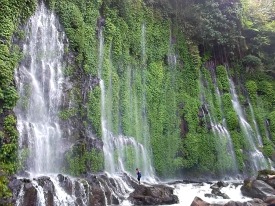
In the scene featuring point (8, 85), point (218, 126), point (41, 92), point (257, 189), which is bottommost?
point (257, 189)

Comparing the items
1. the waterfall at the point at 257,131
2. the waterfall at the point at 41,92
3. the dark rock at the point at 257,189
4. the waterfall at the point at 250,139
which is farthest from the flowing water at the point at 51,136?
the waterfall at the point at 257,131

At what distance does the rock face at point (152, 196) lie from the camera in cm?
1652

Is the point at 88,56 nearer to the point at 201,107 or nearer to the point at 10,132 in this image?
the point at 10,132

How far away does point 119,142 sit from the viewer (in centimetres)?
2302

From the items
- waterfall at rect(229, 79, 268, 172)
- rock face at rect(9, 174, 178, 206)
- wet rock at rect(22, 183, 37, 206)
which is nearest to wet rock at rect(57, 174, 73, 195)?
rock face at rect(9, 174, 178, 206)

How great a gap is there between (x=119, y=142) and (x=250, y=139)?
12821 millimetres

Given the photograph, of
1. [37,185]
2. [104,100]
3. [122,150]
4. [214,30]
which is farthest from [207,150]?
[37,185]

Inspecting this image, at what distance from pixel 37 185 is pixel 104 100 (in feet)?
32.2

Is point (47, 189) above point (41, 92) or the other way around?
the other way around

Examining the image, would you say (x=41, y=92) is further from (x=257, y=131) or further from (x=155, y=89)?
(x=257, y=131)

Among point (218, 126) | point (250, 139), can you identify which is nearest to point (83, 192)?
point (218, 126)

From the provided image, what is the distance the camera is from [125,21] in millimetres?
26938

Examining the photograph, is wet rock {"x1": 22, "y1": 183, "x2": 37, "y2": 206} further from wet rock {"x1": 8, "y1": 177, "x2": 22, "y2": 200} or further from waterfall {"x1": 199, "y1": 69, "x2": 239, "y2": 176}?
waterfall {"x1": 199, "y1": 69, "x2": 239, "y2": 176}

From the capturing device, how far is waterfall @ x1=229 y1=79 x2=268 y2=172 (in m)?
28.4
